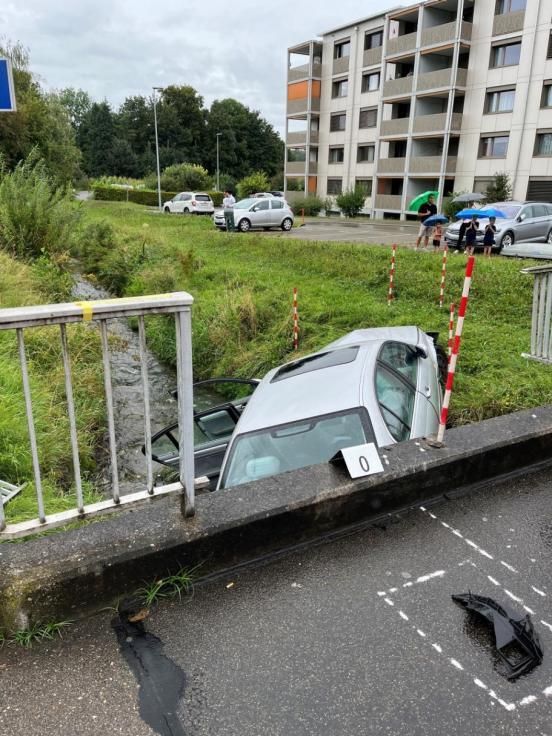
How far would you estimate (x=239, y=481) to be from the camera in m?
3.68

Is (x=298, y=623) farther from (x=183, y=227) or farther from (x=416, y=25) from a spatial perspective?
(x=416, y=25)

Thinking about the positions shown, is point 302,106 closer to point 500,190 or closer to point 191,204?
point 191,204

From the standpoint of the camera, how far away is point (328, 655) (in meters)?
2.23

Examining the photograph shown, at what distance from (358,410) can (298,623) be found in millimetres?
1731

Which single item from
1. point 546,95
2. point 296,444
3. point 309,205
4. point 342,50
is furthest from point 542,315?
point 342,50

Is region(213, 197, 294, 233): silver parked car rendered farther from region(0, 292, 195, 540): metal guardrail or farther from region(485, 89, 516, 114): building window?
region(0, 292, 195, 540): metal guardrail

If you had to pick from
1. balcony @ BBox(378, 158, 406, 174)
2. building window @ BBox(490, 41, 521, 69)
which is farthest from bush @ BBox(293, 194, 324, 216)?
building window @ BBox(490, 41, 521, 69)

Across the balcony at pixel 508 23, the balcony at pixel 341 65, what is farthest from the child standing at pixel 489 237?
the balcony at pixel 341 65

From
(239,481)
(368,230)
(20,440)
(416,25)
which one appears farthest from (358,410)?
(416,25)

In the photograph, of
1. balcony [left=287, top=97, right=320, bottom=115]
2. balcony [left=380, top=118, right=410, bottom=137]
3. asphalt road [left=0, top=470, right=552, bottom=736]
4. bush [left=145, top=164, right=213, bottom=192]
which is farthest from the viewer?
bush [left=145, top=164, right=213, bottom=192]

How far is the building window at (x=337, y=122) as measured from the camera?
40.5 m

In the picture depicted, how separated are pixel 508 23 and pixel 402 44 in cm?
695

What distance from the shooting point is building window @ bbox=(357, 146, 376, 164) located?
38344mm

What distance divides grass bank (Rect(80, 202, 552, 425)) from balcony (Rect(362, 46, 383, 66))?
26.1 metres
